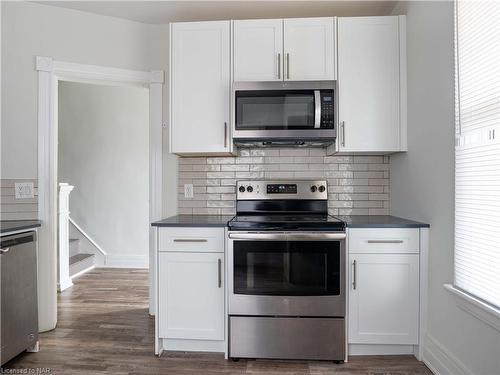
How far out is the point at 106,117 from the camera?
168 inches

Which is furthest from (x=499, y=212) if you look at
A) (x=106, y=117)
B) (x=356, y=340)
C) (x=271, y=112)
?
(x=106, y=117)

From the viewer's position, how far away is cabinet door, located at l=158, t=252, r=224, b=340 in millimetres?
2094

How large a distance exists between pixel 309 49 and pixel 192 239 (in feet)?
5.14

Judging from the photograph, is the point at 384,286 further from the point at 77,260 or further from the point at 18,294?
the point at 77,260

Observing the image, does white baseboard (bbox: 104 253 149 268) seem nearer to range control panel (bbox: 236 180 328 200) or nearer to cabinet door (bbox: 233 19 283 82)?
range control panel (bbox: 236 180 328 200)

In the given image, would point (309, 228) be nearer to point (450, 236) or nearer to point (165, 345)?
point (450, 236)

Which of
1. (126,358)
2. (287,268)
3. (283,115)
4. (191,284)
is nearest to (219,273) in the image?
(191,284)

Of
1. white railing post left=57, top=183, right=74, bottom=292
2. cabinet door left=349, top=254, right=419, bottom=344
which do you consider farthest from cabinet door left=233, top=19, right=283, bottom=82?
white railing post left=57, top=183, right=74, bottom=292

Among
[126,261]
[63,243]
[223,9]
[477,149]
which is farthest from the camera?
[126,261]

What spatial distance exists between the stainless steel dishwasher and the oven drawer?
53.5 inches

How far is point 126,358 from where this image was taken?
2.10m

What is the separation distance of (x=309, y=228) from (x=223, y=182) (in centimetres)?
95

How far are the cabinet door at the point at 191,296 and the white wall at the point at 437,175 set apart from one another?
130 centimetres

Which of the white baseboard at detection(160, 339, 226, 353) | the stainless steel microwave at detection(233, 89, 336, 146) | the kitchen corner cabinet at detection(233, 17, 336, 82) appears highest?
the kitchen corner cabinet at detection(233, 17, 336, 82)
